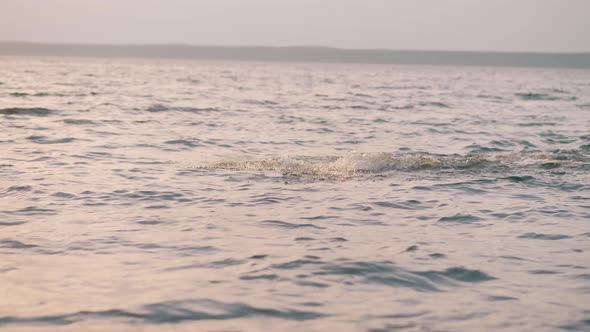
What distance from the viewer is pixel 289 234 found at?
9.84 m

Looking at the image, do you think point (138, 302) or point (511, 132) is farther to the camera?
point (511, 132)

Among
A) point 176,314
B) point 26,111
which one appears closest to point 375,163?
point 176,314

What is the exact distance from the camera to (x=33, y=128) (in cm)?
2322

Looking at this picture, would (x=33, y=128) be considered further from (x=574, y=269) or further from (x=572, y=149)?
(x=574, y=269)

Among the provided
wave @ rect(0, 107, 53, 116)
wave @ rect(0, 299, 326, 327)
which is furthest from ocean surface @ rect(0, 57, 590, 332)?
wave @ rect(0, 107, 53, 116)

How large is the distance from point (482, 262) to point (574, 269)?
1047 millimetres

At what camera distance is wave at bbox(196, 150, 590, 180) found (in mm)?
15555

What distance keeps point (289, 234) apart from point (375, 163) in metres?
6.77

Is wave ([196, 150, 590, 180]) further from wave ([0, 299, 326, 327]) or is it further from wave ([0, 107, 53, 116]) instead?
wave ([0, 107, 53, 116])

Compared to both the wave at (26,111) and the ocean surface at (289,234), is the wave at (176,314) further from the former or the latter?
the wave at (26,111)

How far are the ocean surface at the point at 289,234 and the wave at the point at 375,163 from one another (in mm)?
67

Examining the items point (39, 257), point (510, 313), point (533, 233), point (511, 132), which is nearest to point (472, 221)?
point (533, 233)

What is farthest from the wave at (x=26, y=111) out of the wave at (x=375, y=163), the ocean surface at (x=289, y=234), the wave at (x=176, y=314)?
the wave at (x=176, y=314)

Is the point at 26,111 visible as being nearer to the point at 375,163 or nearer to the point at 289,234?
the point at 375,163
